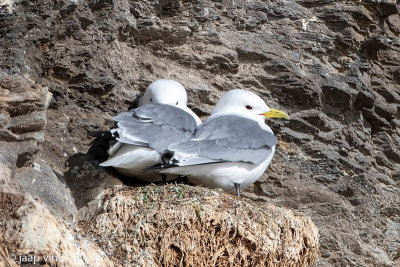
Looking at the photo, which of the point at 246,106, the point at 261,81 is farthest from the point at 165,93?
the point at 261,81

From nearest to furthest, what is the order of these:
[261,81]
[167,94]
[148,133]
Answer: [148,133] < [167,94] < [261,81]

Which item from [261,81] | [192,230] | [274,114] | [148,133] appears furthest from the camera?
[261,81]

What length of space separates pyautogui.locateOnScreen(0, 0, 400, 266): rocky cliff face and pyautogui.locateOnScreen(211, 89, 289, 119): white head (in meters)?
0.35

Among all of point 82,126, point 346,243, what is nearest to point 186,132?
point 82,126

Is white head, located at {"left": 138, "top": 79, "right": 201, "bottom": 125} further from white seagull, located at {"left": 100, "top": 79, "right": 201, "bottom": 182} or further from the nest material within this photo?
the nest material

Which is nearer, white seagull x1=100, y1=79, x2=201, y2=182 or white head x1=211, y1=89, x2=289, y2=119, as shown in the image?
white seagull x1=100, y1=79, x2=201, y2=182

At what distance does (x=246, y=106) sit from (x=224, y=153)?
24.3 inches

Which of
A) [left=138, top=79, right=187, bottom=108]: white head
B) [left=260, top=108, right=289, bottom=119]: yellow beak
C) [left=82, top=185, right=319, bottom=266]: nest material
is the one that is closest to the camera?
[left=82, top=185, right=319, bottom=266]: nest material

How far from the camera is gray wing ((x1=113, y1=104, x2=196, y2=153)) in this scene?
3994 mm

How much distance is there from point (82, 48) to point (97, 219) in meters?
1.39

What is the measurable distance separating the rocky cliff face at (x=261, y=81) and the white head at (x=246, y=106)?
1.14 ft

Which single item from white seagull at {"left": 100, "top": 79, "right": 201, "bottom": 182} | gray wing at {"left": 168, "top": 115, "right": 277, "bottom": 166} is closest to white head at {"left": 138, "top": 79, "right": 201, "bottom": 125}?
white seagull at {"left": 100, "top": 79, "right": 201, "bottom": 182}

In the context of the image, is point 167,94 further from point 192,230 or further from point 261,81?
point 192,230

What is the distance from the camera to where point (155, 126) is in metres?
4.11
